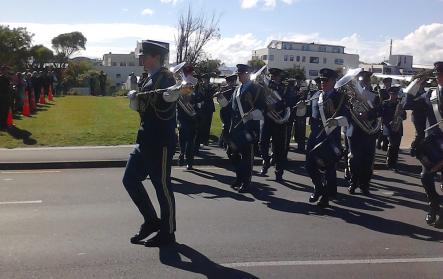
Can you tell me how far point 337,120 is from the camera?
301 inches

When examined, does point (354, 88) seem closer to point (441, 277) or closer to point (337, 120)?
point (337, 120)

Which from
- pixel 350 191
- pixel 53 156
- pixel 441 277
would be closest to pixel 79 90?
pixel 53 156

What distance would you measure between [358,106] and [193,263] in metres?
4.59

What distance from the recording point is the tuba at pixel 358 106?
8352mm

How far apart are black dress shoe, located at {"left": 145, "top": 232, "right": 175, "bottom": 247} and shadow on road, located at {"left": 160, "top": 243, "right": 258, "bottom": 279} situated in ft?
0.24

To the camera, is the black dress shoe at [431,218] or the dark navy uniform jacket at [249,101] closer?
the black dress shoe at [431,218]

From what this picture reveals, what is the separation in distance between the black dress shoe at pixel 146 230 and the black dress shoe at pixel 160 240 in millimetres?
141

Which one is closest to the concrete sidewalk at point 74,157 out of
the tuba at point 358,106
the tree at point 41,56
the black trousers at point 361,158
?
the black trousers at point 361,158

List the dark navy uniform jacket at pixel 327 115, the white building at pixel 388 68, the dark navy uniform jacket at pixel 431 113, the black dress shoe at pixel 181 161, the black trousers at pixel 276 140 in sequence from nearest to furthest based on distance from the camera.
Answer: the dark navy uniform jacket at pixel 431 113
the dark navy uniform jacket at pixel 327 115
the black trousers at pixel 276 140
the black dress shoe at pixel 181 161
the white building at pixel 388 68

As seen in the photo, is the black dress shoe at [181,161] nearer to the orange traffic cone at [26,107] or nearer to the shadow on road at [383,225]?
the shadow on road at [383,225]

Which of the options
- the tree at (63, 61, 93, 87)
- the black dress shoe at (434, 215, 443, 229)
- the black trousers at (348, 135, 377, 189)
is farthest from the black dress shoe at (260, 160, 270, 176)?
the tree at (63, 61, 93, 87)

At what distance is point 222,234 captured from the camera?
647 cm

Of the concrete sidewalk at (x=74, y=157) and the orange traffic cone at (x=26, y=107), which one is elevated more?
the orange traffic cone at (x=26, y=107)

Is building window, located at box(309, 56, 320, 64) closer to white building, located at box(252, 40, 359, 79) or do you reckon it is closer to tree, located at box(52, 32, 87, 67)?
white building, located at box(252, 40, 359, 79)
